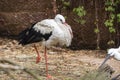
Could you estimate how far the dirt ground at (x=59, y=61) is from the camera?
677 centimetres

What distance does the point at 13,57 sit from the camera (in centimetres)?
821

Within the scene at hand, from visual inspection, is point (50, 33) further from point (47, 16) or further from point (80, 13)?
point (47, 16)

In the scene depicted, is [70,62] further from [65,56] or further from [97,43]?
[97,43]

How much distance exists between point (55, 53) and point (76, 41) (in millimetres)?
985

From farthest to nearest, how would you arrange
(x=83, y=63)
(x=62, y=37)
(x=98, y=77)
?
(x=83, y=63)
(x=62, y=37)
(x=98, y=77)

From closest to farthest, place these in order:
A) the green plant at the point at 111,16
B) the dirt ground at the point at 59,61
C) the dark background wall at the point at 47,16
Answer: the dirt ground at the point at 59,61 → the green plant at the point at 111,16 → the dark background wall at the point at 47,16

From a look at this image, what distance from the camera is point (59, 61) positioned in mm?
8023

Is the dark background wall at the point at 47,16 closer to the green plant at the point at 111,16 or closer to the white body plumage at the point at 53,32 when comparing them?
the green plant at the point at 111,16

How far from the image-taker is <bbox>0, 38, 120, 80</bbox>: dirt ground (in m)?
6.77

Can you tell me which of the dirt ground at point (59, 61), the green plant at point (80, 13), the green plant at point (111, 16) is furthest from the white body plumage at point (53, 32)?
the green plant at point (111, 16)

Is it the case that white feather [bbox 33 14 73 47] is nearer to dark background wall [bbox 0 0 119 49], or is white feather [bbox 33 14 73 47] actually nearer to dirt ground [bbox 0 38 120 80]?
dirt ground [bbox 0 38 120 80]

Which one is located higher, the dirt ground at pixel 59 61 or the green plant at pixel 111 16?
the green plant at pixel 111 16

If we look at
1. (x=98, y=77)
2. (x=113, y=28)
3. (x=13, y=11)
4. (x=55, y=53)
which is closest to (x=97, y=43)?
(x=113, y=28)

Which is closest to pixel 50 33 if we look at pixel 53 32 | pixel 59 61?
pixel 53 32
